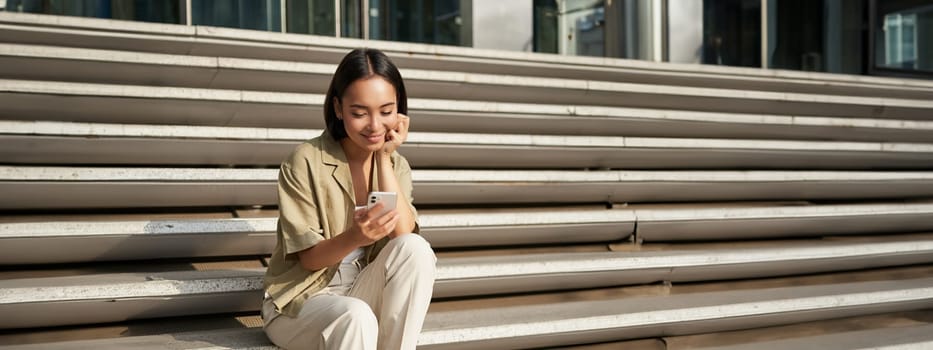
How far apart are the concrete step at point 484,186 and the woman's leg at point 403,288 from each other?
112cm

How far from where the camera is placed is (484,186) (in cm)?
410

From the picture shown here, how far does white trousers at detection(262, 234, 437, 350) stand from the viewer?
2510 millimetres

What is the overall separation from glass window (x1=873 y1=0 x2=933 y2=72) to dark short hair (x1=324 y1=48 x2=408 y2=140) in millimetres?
9978

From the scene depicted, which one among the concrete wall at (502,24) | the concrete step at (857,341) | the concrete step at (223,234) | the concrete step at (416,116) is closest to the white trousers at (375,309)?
the concrete step at (223,234)

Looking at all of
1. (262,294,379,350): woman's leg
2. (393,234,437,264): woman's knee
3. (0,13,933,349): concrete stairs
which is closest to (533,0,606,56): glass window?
(0,13,933,349): concrete stairs

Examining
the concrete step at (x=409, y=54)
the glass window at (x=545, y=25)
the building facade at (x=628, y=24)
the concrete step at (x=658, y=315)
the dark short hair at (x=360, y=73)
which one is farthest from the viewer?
the glass window at (x=545, y=25)

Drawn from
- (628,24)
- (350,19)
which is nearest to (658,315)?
(350,19)

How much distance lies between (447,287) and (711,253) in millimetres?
1211

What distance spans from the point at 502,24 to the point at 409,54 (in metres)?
3.30

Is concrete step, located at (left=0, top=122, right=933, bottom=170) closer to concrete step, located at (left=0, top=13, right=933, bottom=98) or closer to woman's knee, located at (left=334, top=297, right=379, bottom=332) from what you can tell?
concrete step, located at (left=0, top=13, right=933, bottom=98)

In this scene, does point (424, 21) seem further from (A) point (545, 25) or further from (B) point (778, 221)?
(B) point (778, 221)

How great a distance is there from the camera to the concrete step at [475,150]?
3553 mm

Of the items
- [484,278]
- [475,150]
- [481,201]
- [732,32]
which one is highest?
[732,32]

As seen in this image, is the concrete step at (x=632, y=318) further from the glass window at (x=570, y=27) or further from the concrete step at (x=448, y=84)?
the glass window at (x=570, y=27)
